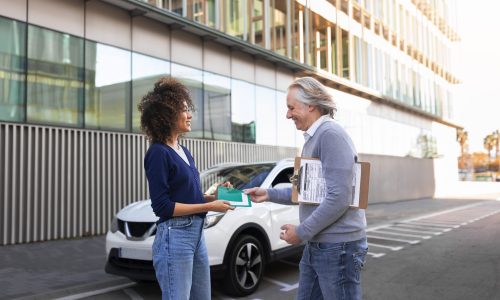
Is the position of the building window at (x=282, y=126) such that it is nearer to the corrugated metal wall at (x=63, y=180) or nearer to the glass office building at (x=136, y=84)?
the glass office building at (x=136, y=84)

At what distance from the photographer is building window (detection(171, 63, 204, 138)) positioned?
46.3 ft

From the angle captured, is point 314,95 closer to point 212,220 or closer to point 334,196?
point 334,196

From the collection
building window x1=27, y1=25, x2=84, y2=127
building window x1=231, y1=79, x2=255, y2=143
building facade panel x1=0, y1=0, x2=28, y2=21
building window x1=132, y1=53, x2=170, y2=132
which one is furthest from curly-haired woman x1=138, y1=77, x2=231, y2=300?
building window x1=231, y1=79, x2=255, y2=143

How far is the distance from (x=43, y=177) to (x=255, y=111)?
900 centimetres

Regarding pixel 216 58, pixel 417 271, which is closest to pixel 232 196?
pixel 417 271

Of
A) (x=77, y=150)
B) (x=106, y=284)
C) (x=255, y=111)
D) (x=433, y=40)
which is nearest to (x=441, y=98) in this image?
(x=433, y=40)

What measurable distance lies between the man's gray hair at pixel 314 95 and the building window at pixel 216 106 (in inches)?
491

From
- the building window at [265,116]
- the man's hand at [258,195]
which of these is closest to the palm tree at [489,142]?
the building window at [265,116]

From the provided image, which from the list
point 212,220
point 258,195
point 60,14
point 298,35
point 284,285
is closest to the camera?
point 258,195

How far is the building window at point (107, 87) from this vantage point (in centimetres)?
1124

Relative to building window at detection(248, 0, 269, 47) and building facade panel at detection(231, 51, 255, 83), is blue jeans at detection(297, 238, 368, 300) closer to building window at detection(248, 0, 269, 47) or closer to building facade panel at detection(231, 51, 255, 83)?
building facade panel at detection(231, 51, 255, 83)

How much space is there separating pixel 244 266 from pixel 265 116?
497 inches

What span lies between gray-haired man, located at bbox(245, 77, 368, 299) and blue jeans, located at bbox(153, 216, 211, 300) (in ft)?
1.94

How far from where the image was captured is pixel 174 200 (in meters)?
2.64
